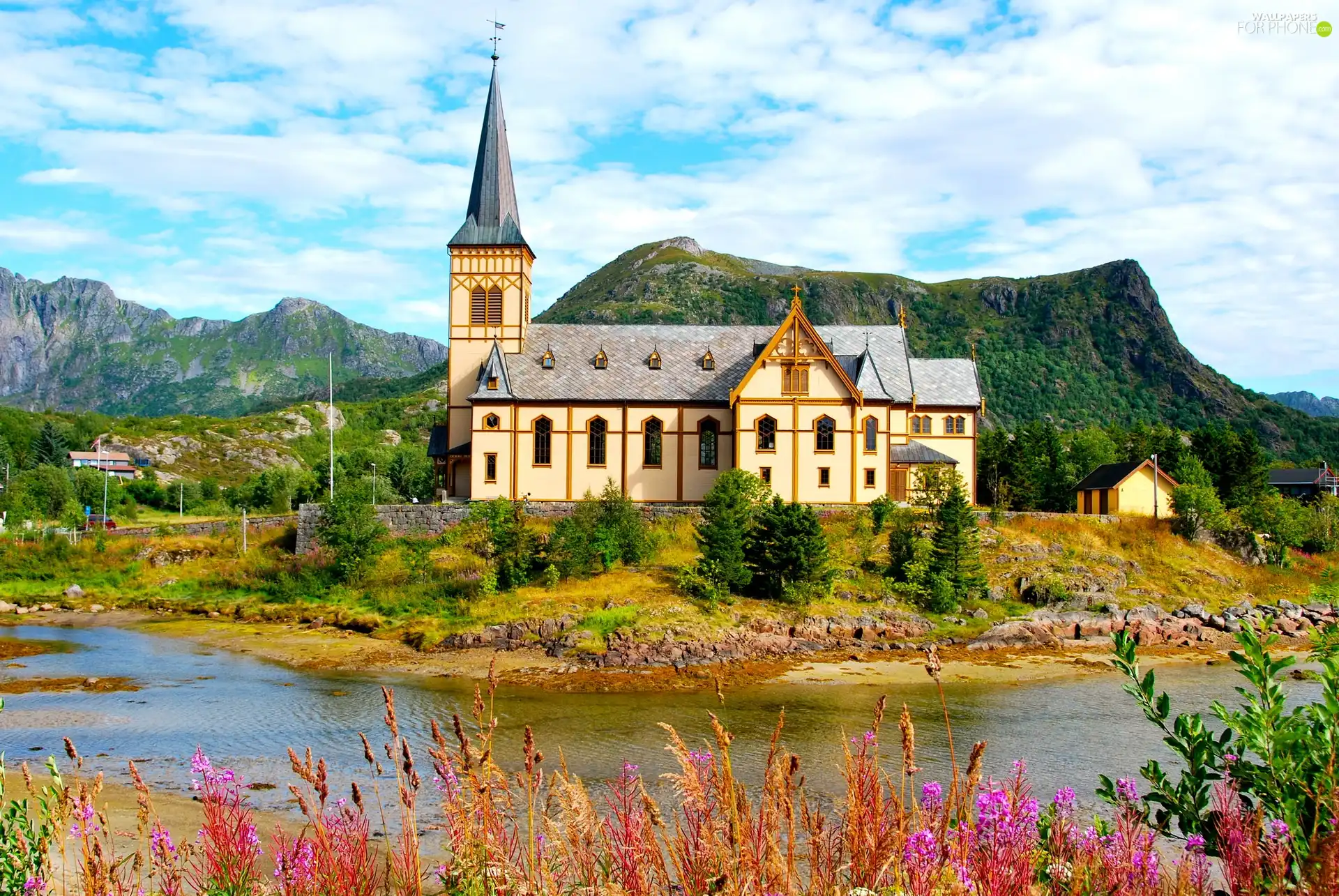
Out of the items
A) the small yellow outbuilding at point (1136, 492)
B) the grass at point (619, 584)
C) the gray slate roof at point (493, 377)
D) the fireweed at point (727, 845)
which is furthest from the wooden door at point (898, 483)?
the fireweed at point (727, 845)

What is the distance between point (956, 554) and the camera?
45938mm

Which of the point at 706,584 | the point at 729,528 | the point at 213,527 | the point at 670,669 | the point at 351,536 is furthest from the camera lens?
the point at 213,527

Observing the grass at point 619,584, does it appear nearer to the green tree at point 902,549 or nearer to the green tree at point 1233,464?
the green tree at point 902,549

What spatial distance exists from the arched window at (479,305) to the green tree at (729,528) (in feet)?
62.5

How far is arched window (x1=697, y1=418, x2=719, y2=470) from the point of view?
180 ft

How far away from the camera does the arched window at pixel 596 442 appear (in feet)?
181

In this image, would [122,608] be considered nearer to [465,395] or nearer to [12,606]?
[12,606]

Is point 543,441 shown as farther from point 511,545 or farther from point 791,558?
point 791,558

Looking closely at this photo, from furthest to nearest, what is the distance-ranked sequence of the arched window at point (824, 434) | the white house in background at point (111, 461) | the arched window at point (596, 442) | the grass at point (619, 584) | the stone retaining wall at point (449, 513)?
the white house in background at point (111, 461) < the arched window at point (596, 442) < the arched window at point (824, 434) < the stone retaining wall at point (449, 513) < the grass at point (619, 584)

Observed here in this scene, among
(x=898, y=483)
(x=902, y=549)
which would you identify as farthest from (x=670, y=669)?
(x=898, y=483)

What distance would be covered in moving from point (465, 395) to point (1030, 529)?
107 ft

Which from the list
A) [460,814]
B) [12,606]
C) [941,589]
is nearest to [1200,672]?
[941,589]

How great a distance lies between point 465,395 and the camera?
57.9m

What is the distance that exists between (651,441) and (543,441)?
612 cm
